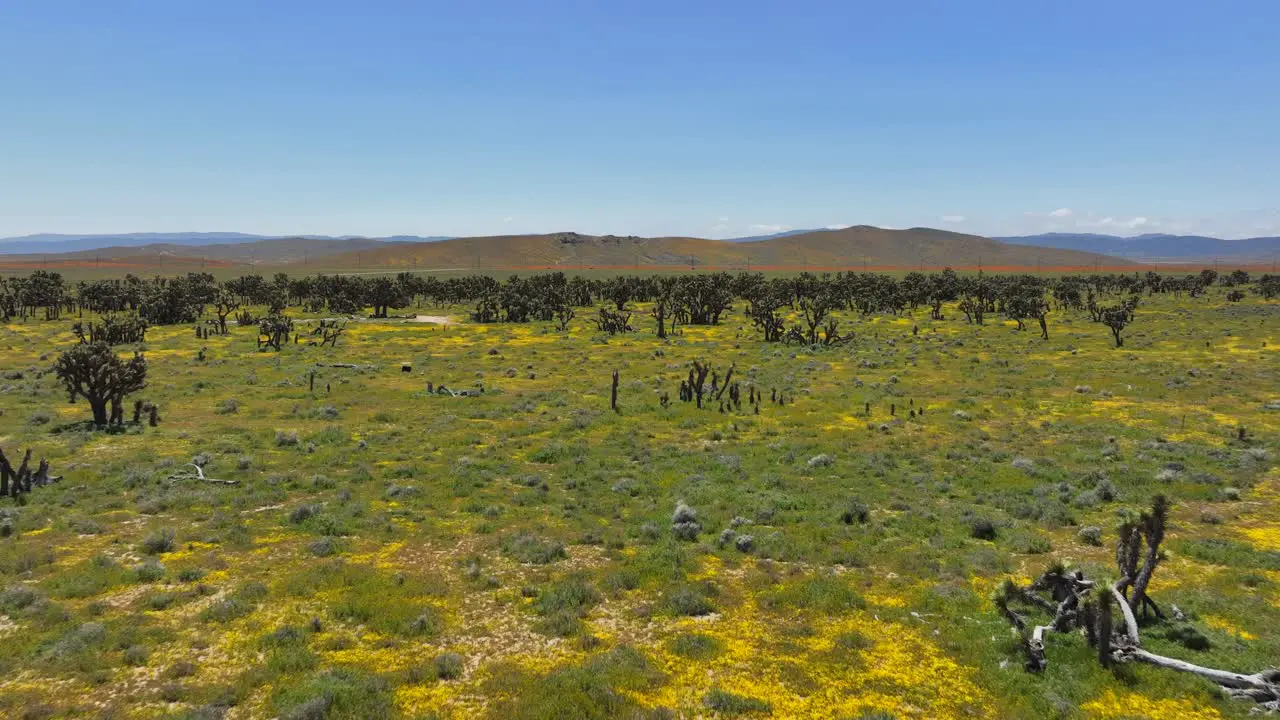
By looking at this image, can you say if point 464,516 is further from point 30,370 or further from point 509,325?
point 509,325

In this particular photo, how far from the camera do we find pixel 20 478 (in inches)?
762

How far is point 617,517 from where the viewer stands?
1933cm

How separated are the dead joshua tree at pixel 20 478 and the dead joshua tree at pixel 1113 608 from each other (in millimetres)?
25835

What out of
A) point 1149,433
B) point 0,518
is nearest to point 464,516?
point 0,518

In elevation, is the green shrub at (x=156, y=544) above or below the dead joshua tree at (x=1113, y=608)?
below

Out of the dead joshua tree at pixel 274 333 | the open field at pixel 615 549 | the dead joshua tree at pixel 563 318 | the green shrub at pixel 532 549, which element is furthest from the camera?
the dead joshua tree at pixel 563 318

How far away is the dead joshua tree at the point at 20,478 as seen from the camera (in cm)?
1917

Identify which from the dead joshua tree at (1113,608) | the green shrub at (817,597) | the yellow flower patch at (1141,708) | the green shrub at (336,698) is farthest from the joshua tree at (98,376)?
the yellow flower patch at (1141,708)

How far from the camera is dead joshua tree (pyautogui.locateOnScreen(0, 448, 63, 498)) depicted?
1917 cm

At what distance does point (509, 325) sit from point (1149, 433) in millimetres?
60254

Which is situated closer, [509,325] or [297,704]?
[297,704]

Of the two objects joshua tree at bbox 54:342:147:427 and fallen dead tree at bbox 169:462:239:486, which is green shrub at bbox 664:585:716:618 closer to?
fallen dead tree at bbox 169:462:239:486

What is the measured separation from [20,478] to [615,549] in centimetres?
1806

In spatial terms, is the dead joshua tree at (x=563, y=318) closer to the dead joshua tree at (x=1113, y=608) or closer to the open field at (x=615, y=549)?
the open field at (x=615, y=549)
